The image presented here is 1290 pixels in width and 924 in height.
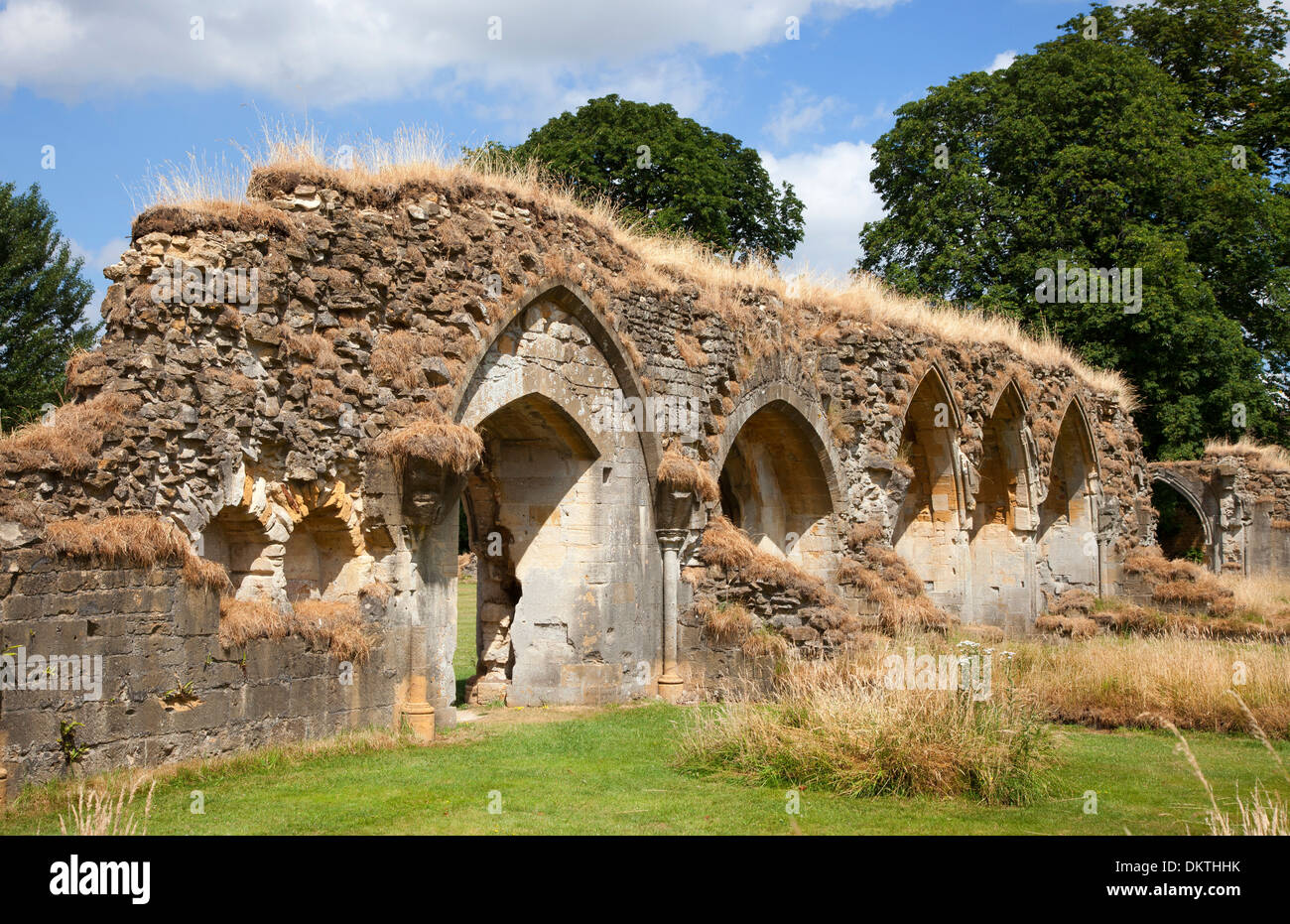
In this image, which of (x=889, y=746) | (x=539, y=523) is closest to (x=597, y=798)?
(x=889, y=746)

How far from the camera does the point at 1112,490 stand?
23984mm

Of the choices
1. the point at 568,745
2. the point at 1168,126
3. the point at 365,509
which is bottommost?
the point at 568,745

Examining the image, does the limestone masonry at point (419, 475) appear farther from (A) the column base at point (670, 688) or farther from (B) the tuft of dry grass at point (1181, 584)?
(B) the tuft of dry grass at point (1181, 584)

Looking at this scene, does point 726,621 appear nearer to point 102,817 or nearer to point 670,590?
point 670,590

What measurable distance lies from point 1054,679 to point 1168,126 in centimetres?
2035

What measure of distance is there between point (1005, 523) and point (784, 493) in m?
7.36

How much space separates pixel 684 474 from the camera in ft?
42.0

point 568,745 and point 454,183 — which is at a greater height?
point 454,183

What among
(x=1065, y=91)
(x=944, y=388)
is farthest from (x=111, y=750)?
(x=1065, y=91)

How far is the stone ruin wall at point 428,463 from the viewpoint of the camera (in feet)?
26.6

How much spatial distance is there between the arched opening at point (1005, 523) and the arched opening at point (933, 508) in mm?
2065

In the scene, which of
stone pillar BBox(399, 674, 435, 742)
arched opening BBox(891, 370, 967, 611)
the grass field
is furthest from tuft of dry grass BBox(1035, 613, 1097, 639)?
stone pillar BBox(399, 674, 435, 742)

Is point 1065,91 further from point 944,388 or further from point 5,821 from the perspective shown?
point 5,821

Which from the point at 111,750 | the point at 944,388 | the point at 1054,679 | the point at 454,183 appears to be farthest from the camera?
the point at 944,388
